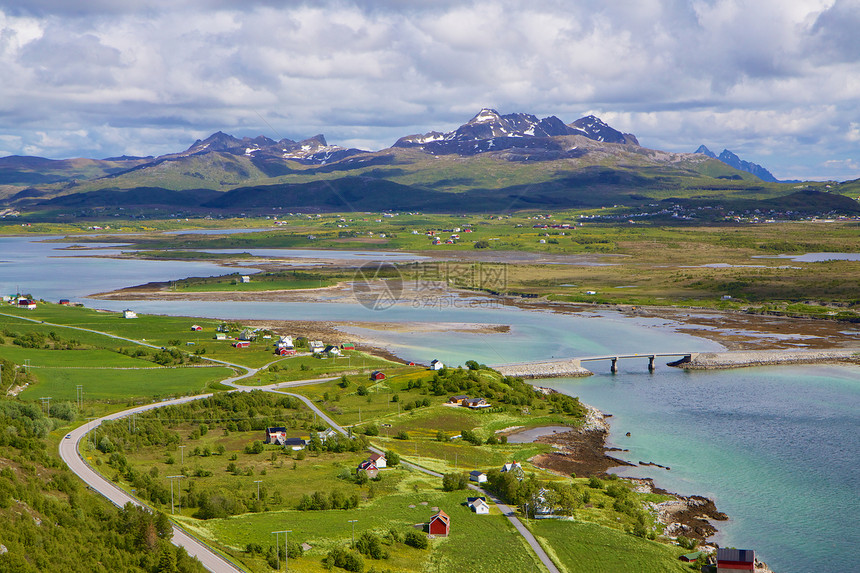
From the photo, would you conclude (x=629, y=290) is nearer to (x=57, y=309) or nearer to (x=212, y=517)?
(x=57, y=309)

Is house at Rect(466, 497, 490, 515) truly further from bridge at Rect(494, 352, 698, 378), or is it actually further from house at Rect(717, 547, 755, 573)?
bridge at Rect(494, 352, 698, 378)

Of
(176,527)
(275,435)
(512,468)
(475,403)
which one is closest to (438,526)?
(512,468)

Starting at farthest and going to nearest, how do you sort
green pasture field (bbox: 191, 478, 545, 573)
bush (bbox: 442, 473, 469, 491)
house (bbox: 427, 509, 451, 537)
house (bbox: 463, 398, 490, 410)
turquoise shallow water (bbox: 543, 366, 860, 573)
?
house (bbox: 463, 398, 490, 410)
bush (bbox: 442, 473, 469, 491)
turquoise shallow water (bbox: 543, 366, 860, 573)
house (bbox: 427, 509, 451, 537)
green pasture field (bbox: 191, 478, 545, 573)

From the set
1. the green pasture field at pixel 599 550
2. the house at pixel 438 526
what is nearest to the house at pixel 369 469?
the house at pixel 438 526

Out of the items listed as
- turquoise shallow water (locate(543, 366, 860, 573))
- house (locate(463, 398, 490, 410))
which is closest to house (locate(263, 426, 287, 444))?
house (locate(463, 398, 490, 410))

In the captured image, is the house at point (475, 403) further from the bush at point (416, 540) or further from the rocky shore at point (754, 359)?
the rocky shore at point (754, 359)

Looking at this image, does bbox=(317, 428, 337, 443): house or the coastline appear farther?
bbox=(317, 428, 337, 443): house
